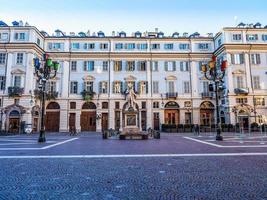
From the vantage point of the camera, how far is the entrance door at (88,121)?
38312 millimetres

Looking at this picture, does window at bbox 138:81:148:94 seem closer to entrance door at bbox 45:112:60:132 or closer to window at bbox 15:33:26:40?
entrance door at bbox 45:112:60:132

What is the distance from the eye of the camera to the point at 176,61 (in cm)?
4044

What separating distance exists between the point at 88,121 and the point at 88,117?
0.74 metres

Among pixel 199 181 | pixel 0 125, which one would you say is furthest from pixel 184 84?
pixel 199 181

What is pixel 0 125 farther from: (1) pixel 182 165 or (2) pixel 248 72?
(2) pixel 248 72

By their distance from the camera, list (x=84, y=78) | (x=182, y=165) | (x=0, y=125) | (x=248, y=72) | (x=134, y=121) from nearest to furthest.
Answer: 1. (x=182, y=165)
2. (x=134, y=121)
3. (x=0, y=125)
4. (x=248, y=72)
5. (x=84, y=78)

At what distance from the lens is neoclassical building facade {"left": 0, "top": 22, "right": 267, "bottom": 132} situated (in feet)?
116

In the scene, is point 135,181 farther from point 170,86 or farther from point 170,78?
point 170,78

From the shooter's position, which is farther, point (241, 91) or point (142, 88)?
point (142, 88)

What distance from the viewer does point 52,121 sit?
3797 cm

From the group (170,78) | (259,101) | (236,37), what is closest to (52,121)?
(170,78)

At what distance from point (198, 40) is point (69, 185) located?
41.2 metres

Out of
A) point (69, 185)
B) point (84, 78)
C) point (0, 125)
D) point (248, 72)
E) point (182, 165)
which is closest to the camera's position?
point (69, 185)

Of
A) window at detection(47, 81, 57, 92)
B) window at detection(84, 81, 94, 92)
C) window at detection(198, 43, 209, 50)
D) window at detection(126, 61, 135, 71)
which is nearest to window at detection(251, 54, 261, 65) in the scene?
window at detection(198, 43, 209, 50)
